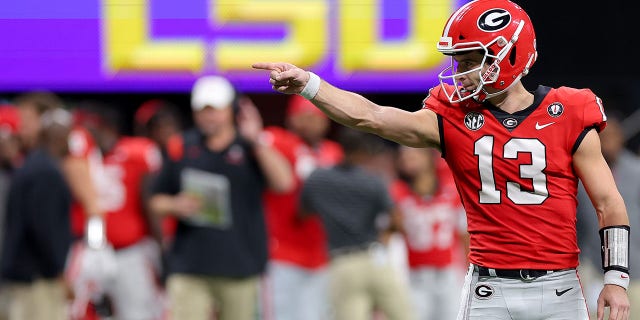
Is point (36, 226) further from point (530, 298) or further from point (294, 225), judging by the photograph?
point (530, 298)

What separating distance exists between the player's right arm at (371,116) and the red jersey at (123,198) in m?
5.57

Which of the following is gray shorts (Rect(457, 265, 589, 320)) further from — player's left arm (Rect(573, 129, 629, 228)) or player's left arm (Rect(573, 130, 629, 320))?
player's left arm (Rect(573, 129, 629, 228))

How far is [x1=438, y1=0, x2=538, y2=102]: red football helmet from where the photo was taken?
14.6ft

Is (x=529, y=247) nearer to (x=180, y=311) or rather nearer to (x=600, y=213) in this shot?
(x=600, y=213)

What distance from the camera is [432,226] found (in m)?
9.66

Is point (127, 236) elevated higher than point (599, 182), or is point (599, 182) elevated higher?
point (599, 182)

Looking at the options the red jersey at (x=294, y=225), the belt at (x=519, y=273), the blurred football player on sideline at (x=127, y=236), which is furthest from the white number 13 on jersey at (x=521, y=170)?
the blurred football player on sideline at (x=127, y=236)

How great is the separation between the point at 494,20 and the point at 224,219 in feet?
11.7

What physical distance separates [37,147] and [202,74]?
383 centimetres

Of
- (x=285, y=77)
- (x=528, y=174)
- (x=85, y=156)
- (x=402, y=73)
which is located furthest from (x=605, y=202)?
(x=402, y=73)

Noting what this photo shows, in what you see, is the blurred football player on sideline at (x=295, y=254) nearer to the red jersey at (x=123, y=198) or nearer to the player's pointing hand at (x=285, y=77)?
the red jersey at (x=123, y=198)

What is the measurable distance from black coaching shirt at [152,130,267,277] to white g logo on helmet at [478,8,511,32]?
11.4 ft

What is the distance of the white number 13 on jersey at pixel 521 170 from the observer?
4.45 m

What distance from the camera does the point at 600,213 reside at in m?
4.42
